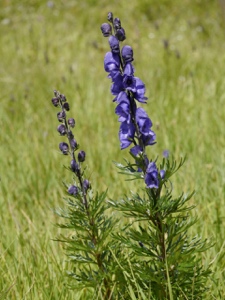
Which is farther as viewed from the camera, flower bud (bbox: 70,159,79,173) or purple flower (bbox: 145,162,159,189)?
flower bud (bbox: 70,159,79,173)

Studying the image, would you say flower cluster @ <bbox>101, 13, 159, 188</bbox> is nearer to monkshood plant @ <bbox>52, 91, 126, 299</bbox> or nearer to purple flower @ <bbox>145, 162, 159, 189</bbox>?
purple flower @ <bbox>145, 162, 159, 189</bbox>

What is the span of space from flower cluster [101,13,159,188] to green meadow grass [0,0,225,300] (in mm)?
289

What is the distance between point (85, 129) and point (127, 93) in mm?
2916

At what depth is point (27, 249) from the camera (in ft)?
8.63

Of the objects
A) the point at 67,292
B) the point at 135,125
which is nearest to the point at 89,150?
the point at 67,292

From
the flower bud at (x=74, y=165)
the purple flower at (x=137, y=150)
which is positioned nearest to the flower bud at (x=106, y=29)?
the purple flower at (x=137, y=150)

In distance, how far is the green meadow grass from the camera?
2.56m

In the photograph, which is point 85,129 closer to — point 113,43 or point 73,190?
point 73,190

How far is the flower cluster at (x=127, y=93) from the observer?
5.64 feet

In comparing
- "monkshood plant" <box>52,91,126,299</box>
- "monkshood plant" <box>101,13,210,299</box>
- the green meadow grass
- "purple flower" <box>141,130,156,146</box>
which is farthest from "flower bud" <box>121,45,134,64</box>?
the green meadow grass

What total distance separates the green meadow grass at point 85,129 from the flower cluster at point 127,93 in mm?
289

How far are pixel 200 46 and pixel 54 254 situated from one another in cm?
512

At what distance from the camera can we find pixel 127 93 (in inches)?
69.2

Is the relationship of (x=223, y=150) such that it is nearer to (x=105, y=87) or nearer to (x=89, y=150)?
(x=89, y=150)
